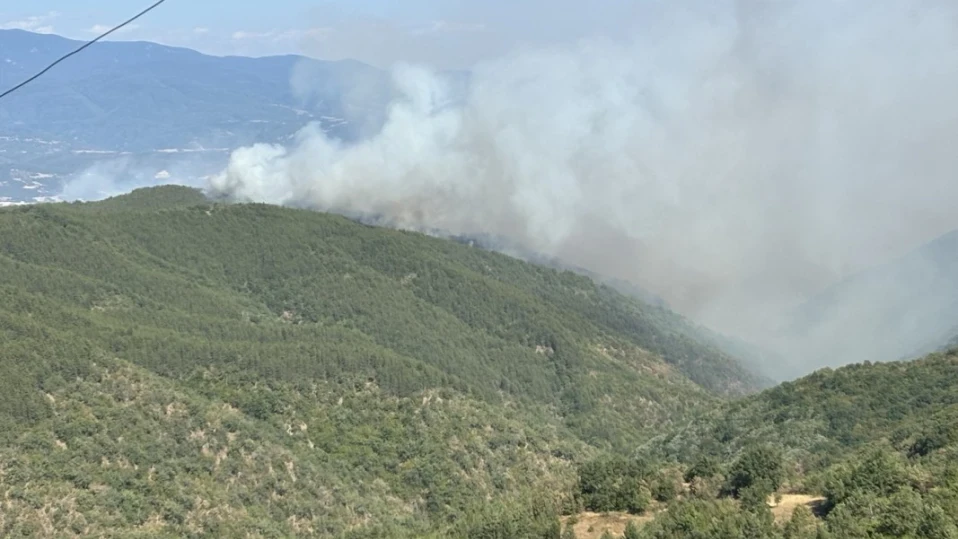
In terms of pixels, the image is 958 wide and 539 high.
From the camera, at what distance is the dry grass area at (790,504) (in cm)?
3550

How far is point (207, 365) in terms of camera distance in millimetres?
89562

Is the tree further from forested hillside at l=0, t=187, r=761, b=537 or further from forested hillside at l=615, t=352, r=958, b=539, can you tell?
forested hillside at l=0, t=187, r=761, b=537

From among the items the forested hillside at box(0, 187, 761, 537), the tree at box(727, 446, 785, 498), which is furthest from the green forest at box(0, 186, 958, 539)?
the forested hillside at box(0, 187, 761, 537)

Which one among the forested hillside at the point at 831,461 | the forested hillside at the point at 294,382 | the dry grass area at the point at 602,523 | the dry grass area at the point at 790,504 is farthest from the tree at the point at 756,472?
the forested hillside at the point at 294,382

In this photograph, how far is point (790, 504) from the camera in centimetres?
3725

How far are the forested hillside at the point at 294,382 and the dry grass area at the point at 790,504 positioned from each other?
918 centimetres

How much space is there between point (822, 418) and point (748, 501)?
3499 centimetres

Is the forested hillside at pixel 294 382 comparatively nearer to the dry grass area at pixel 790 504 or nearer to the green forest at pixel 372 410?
the green forest at pixel 372 410

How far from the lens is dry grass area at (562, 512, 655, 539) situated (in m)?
37.0

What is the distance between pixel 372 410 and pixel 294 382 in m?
8.51

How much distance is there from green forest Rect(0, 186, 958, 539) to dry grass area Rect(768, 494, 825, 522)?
186 millimetres

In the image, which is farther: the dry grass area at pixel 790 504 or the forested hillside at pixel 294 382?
the forested hillside at pixel 294 382

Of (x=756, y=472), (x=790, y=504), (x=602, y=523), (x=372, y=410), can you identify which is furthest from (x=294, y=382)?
(x=790, y=504)

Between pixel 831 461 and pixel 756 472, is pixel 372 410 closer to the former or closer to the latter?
pixel 831 461
